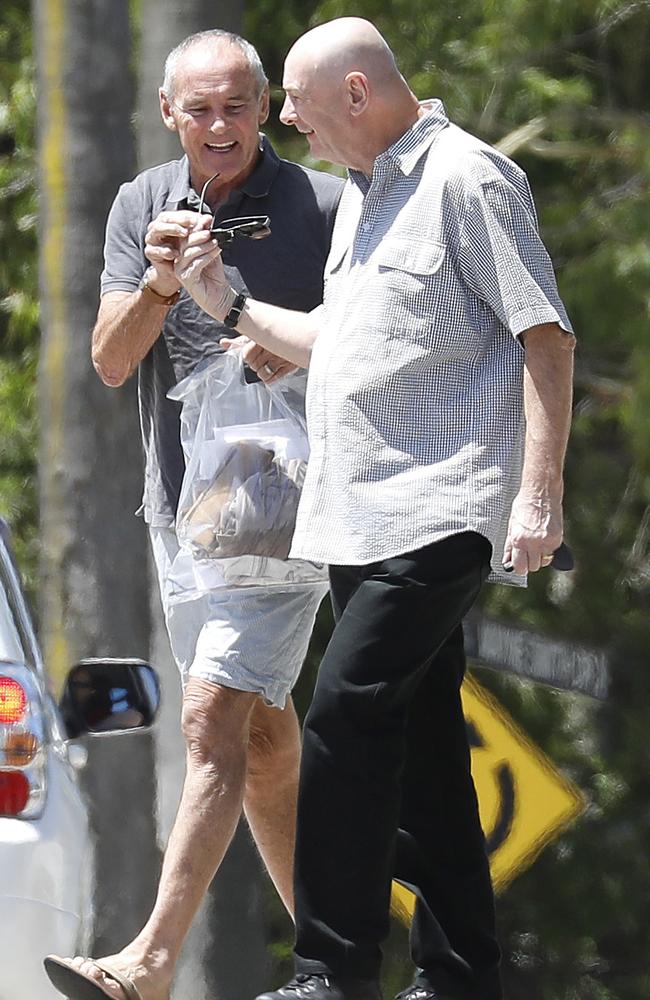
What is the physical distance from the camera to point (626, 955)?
13508mm

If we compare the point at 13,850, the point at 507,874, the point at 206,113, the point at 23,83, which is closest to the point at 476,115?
the point at 23,83

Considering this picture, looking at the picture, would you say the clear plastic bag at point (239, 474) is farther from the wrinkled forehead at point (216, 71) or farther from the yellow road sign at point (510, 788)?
the yellow road sign at point (510, 788)

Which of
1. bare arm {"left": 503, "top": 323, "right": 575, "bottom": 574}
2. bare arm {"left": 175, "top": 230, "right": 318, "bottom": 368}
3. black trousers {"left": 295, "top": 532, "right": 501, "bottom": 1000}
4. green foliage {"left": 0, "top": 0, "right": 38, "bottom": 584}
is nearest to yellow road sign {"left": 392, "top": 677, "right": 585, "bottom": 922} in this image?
black trousers {"left": 295, "top": 532, "right": 501, "bottom": 1000}

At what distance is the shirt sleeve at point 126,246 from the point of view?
439cm

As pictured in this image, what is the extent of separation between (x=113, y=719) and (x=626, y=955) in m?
9.86

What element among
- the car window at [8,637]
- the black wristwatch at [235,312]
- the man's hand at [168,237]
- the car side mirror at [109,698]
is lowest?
the car side mirror at [109,698]

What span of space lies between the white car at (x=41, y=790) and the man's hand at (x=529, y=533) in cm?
99

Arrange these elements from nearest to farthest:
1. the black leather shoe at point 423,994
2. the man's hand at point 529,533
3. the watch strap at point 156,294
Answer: the man's hand at point 529,533 → the black leather shoe at point 423,994 → the watch strap at point 156,294

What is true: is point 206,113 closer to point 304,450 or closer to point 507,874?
point 304,450

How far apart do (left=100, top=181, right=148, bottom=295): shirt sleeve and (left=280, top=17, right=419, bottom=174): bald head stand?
61 centimetres

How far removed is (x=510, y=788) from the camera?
19.7 ft

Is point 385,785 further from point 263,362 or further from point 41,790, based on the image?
point 263,362

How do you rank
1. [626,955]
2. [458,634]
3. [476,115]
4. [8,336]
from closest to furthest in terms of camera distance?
[458,634] < [476,115] < [8,336] < [626,955]

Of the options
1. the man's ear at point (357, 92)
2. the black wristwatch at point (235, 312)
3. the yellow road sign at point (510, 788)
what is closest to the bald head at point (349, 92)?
the man's ear at point (357, 92)
